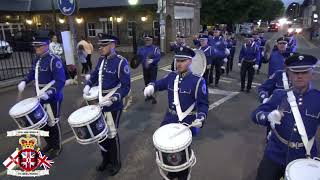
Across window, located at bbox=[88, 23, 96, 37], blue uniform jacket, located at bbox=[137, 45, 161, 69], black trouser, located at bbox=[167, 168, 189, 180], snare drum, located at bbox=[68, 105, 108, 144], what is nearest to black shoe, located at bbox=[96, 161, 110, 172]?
snare drum, located at bbox=[68, 105, 108, 144]

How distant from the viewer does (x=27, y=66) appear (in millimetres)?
15336

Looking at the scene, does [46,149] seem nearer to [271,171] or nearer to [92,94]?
[92,94]

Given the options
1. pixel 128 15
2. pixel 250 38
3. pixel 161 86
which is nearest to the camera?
pixel 161 86

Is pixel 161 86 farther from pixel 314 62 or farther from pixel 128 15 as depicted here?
pixel 128 15

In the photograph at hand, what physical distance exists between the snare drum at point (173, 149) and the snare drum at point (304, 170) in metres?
1.24

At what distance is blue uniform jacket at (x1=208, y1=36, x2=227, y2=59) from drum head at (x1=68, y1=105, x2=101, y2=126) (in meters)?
8.45

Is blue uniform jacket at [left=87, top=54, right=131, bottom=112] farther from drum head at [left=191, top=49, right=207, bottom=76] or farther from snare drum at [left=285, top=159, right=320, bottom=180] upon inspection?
snare drum at [left=285, top=159, right=320, bottom=180]

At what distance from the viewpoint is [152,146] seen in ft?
22.7

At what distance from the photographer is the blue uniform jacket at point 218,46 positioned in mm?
12914

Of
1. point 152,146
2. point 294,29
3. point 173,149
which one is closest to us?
point 173,149

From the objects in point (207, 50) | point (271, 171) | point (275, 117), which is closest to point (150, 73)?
point (207, 50)

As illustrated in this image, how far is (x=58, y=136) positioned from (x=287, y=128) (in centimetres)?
446

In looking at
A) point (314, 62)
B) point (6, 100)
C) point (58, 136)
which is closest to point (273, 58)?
point (314, 62)

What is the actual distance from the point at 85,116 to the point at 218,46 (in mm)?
9131
